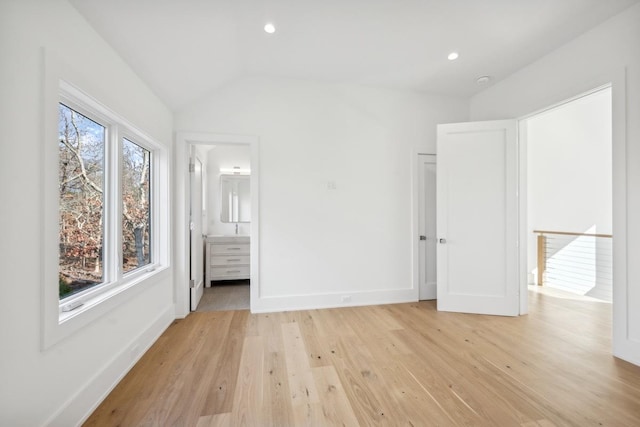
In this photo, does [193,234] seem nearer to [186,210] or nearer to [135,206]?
[186,210]

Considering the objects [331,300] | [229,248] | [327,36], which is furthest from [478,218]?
[229,248]

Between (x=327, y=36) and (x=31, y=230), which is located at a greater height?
(x=327, y=36)

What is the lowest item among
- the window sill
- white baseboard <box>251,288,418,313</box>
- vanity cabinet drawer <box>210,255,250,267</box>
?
white baseboard <box>251,288,418,313</box>

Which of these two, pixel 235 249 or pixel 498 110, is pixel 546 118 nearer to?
pixel 498 110

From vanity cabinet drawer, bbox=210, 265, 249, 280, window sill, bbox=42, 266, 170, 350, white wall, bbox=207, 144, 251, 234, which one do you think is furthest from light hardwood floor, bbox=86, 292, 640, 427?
white wall, bbox=207, 144, 251, 234

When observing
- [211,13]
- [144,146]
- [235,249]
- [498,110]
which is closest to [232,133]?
[144,146]

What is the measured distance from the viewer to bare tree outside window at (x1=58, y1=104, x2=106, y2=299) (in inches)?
56.4

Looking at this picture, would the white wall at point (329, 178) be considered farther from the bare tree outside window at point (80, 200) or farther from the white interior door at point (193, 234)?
the bare tree outside window at point (80, 200)

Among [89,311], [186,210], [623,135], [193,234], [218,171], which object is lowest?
[89,311]

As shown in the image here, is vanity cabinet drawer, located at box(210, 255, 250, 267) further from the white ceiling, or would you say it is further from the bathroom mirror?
the white ceiling

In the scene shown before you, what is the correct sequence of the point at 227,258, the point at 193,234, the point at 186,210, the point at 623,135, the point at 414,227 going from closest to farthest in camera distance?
the point at 623,135 < the point at 186,210 < the point at 193,234 < the point at 414,227 < the point at 227,258

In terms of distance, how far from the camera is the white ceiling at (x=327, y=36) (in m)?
1.79

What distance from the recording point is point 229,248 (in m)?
4.07

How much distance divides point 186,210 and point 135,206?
61 centimetres
